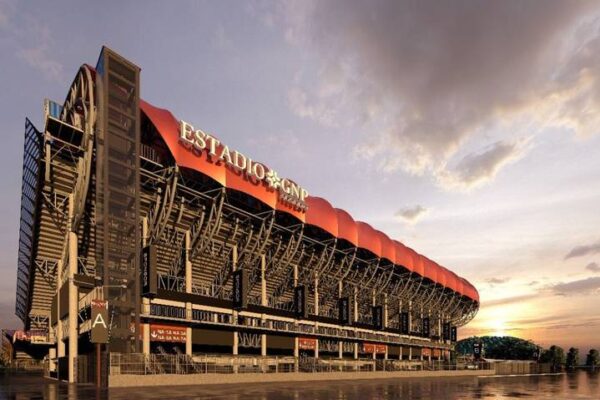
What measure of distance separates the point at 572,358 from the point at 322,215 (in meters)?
129

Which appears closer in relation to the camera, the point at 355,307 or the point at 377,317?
the point at 355,307

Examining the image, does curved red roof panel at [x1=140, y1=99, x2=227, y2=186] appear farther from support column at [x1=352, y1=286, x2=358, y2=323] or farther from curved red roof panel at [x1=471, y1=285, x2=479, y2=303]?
curved red roof panel at [x1=471, y1=285, x2=479, y2=303]

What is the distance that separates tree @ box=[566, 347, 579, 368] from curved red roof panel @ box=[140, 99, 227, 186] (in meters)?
155

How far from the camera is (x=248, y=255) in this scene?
74.2m

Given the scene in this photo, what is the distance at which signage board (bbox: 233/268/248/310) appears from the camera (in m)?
65.4

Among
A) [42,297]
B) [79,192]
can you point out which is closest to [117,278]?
[79,192]

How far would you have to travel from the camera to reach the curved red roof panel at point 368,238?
94694mm

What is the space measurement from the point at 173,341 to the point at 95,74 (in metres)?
29.0

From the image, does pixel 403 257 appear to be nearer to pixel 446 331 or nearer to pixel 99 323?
pixel 446 331

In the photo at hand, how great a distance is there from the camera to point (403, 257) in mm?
111562

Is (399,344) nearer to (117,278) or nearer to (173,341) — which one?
(173,341)

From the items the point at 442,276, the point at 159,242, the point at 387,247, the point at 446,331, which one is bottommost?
the point at 446,331

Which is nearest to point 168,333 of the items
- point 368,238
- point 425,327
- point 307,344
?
point 307,344

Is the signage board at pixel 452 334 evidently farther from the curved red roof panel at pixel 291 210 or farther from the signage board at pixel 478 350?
the curved red roof panel at pixel 291 210
